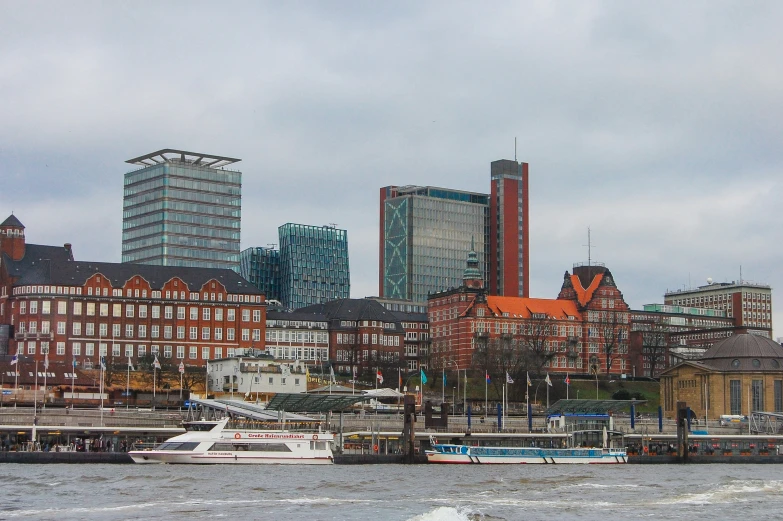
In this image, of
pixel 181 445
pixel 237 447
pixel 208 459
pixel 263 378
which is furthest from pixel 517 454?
pixel 263 378

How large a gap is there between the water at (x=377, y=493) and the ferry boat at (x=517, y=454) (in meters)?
7.49

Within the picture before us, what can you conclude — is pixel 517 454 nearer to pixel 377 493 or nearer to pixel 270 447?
pixel 270 447

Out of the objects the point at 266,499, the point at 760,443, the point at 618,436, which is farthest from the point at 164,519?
the point at 760,443

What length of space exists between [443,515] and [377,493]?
17.2 meters

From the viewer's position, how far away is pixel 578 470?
129 metres

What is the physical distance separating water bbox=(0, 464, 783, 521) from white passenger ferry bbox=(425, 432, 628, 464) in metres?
7.46

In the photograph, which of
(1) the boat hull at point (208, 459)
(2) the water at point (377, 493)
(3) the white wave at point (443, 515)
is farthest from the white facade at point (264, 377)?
(3) the white wave at point (443, 515)

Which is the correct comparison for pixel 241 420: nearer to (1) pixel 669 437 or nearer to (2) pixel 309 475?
(2) pixel 309 475

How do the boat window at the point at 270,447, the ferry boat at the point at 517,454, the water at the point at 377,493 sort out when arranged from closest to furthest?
the water at the point at 377,493, the boat window at the point at 270,447, the ferry boat at the point at 517,454

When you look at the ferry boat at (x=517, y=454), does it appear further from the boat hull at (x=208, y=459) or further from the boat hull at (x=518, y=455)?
the boat hull at (x=208, y=459)

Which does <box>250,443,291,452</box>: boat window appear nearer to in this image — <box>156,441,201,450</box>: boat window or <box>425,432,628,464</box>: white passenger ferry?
<box>156,441,201,450</box>: boat window

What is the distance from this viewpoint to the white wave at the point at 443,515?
7975cm

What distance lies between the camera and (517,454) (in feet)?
453

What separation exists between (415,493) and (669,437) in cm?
6490
